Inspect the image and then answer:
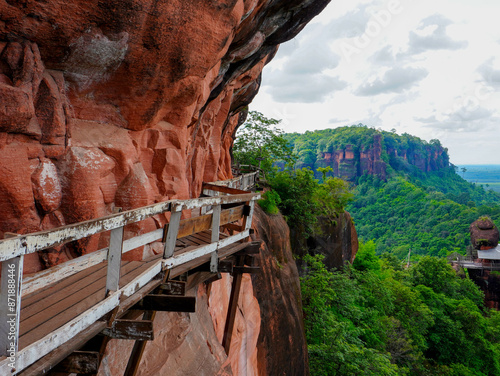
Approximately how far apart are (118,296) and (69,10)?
11.0ft

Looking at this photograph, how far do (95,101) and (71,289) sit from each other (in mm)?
2873

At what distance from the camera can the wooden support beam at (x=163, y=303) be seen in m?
3.16

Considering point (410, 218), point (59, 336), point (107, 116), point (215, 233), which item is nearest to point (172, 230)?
point (215, 233)

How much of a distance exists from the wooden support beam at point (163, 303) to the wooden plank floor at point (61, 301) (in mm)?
290

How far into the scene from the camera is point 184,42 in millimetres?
5020

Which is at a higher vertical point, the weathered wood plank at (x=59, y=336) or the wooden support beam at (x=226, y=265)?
the weathered wood plank at (x=59, y=336)

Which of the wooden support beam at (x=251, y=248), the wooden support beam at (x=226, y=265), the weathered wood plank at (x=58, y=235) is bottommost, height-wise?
the wooden support beam at (x=226, y=265)

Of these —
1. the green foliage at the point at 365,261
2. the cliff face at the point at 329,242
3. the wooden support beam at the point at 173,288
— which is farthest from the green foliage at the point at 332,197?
the wooden support beam at the point at 173,288

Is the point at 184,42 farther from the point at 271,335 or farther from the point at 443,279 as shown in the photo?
the point at 443,279

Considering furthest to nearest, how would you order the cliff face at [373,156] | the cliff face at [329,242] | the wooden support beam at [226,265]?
the cliff face at [373,156] < the cliff face at [329,242] < the wooden support beam at [226,265]

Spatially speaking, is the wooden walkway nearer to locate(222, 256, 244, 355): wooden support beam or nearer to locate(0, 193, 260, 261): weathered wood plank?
locate(0, 193, 260, 261): weathered wood plank

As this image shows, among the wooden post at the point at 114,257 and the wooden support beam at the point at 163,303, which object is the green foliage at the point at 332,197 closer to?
the wooden support beam at the point at 163,303

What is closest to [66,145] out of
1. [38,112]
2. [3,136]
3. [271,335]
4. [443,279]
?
[38,112]

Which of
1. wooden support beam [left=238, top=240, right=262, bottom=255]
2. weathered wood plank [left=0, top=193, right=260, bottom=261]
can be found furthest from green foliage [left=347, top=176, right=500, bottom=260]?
weathered wood plank [left=0, top=193, right=260, bottom=261]
